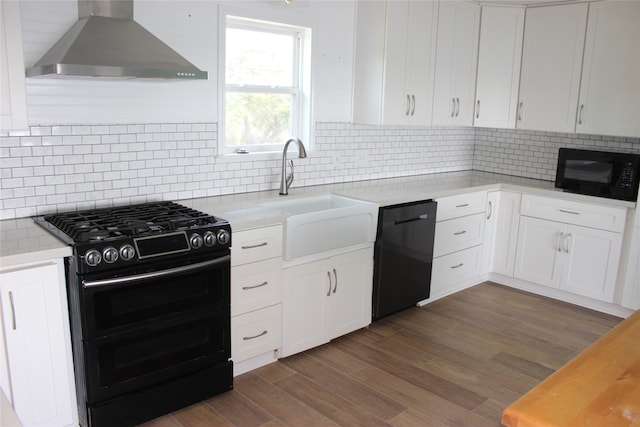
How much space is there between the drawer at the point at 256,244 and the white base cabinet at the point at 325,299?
186mm

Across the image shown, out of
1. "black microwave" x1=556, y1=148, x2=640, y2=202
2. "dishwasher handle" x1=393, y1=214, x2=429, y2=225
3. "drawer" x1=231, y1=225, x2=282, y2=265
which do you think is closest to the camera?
"drawer" x1=231, y1=225, x2=282, y2=265

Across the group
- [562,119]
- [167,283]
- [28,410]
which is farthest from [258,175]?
[562,119]

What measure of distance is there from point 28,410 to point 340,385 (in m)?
1.58

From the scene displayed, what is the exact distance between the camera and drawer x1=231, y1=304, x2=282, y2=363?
3068mm

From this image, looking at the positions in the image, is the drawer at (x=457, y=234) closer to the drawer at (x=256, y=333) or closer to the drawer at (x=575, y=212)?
the drawer at (x=575, y=212)

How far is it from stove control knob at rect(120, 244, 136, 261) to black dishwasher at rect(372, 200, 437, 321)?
177 cm

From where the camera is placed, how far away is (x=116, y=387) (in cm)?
254

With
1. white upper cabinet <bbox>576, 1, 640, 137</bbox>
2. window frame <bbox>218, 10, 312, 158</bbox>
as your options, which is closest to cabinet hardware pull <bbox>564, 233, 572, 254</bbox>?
white upper cabinet <bbox>576, 1, 640, 137</bbox>

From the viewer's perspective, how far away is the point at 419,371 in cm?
331

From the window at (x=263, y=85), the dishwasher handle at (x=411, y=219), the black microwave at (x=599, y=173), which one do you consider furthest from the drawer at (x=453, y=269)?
the window at (x=263, y=85)

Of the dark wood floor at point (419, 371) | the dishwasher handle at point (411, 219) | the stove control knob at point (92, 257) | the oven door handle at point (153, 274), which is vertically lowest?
the dark wood floor at point (419, 371)

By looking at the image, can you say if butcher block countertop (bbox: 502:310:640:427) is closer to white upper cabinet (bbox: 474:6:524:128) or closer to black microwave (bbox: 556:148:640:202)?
black microwave (bbox: 556:148:640:202)

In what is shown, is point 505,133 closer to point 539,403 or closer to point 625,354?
point 625,354

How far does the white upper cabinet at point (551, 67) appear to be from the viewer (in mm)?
4414
